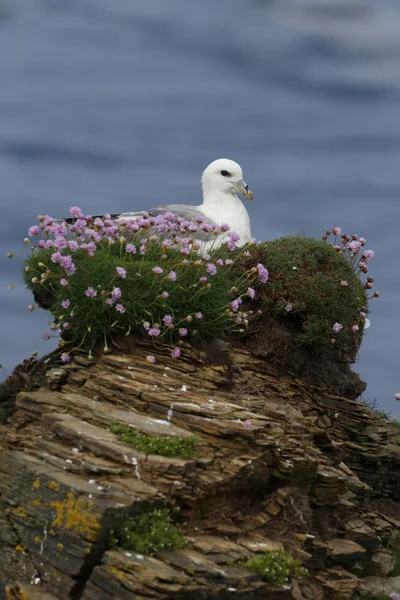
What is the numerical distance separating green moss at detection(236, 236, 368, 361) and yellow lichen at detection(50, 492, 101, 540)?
5.54 metres

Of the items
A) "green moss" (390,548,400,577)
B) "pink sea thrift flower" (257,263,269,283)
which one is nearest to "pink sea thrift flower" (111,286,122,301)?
"pink sea thrift flower" (257,263,269,283)

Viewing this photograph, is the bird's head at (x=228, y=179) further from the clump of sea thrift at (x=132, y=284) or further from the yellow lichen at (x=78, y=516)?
the yellow lichen at (x=78, y=516)

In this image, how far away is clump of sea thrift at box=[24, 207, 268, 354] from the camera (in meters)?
12.0

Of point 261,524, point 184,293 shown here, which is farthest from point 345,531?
point 184,293

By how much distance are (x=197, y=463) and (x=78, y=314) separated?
10.9 ft

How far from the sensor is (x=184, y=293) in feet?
40.8

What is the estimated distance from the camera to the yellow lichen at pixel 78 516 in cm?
908

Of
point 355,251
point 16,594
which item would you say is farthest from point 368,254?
point 16,594

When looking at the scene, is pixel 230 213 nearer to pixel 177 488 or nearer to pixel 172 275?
pixel 172 275

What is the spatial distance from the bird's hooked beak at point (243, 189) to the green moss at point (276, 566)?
26.7 ft

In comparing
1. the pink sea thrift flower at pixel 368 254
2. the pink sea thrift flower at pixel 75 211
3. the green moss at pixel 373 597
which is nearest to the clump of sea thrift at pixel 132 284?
the pink sea thrift flower at pixel 75 211

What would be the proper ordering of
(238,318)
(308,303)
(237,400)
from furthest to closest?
(308,303) → (238,318) → (237,400)

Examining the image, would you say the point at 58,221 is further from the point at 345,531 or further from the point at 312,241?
the point at 345,531

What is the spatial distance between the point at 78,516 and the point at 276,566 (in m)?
2.35
